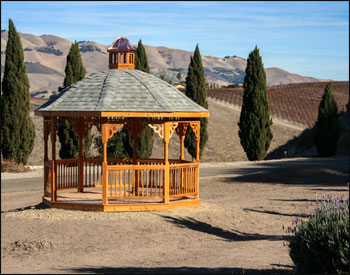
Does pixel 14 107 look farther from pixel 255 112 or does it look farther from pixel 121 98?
pixel 121 98

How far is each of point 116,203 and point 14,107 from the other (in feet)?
53.9

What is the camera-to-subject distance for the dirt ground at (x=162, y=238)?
11312 millimetres

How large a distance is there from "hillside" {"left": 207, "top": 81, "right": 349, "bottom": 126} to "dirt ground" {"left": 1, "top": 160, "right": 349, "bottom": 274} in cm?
4222

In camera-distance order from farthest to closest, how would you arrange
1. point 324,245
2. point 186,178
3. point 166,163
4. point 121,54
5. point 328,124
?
point 328,124 → point 121,54 → point 186,178 → point 166,163 → point 324,245

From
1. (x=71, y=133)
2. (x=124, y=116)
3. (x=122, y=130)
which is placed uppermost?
(x=124, y=116)

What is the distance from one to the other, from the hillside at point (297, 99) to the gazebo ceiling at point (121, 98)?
42767 millimetres

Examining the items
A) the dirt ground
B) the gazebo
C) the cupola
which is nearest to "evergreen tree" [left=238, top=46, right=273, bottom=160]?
the dirt ground

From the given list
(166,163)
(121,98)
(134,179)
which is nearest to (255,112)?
(134,179)

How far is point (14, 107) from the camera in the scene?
103ft

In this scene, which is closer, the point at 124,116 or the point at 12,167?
the point at 124,116

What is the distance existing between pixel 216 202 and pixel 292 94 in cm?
5682

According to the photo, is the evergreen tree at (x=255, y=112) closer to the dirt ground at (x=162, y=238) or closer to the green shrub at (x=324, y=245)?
the dirt ground at (x=162, y=238)

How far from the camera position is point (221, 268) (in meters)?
10.9

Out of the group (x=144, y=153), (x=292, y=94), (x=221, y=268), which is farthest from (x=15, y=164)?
(x=292, y=94)
